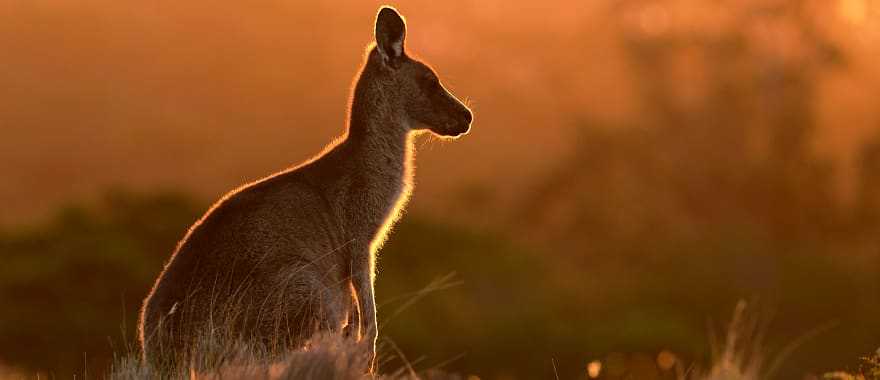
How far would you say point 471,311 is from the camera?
121 ft

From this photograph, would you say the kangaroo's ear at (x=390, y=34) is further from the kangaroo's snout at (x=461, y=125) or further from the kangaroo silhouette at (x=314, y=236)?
the kangaroo's snout at (x=461, y=125)

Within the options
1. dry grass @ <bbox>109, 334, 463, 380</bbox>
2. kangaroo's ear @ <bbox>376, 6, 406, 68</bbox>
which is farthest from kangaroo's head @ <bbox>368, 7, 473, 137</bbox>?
dry grass @ <bbox>109, 334, 463, 380</bbox>

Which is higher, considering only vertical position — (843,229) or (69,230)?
(843,229)

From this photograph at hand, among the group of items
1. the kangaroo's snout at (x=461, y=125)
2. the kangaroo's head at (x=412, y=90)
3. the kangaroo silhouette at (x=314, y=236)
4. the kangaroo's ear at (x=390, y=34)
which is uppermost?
the kangaroo's ear at (x=390, y=34)

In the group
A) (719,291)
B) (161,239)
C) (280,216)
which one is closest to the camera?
(280,216)

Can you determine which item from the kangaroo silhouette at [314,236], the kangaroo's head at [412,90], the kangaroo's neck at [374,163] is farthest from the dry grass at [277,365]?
the kangaroo's head at [412,90]

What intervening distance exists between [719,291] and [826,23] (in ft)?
27.9

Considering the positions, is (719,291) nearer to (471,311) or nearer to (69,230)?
(471,311)

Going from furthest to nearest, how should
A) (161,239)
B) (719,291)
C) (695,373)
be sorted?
(161,239) < (719,291) < (695,373)

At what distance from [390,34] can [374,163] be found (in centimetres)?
91

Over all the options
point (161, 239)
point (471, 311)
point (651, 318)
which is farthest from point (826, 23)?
point (161, 239)

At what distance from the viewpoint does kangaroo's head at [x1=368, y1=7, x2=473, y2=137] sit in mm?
8953

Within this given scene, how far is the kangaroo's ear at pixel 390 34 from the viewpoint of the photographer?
28.6 feet

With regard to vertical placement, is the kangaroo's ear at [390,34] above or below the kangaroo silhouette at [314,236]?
above
